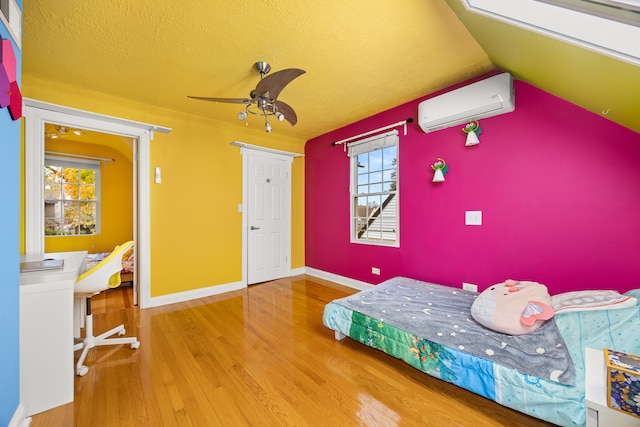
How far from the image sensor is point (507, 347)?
152 centimetres

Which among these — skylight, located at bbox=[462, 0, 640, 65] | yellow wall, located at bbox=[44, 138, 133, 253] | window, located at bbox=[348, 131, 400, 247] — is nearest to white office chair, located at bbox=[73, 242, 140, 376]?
window, located at bbox=[348, 131, 400, 247]

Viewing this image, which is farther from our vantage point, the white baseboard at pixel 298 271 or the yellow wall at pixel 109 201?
the yellow wall at pixel 109 201

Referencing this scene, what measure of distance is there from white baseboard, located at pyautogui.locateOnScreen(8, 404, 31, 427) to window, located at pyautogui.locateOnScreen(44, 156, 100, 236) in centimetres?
476

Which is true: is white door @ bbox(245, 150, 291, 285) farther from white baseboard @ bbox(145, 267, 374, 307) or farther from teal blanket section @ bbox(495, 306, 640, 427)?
teal blanket section @ bbox(495, 306, 640, 427)

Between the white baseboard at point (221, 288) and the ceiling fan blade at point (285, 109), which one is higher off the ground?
the ceiling fan blade at point (285, 109)

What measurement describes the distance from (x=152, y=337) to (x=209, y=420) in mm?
1344

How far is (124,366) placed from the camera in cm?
188

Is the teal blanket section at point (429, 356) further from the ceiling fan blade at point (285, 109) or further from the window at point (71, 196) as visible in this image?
the window at point (71, 196)

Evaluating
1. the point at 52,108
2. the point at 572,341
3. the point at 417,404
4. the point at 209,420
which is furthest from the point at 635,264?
the point at 52,108

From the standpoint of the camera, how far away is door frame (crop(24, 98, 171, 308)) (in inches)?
93.7

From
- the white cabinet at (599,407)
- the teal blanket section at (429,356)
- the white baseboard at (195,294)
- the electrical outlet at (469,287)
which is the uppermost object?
the white cabinet at (599,407)

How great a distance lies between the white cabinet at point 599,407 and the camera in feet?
2.80

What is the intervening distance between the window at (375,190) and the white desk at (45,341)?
3.16m

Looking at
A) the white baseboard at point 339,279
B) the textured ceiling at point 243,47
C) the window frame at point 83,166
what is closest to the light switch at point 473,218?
the textured ceiling at point 243,47
